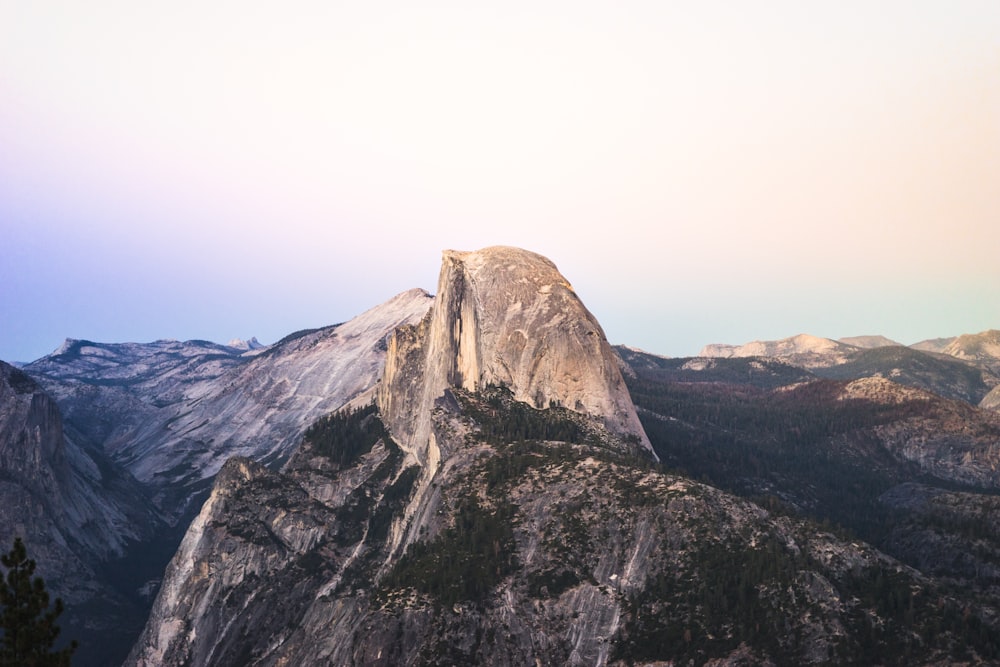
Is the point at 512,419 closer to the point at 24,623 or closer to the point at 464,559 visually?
the point at 464,559

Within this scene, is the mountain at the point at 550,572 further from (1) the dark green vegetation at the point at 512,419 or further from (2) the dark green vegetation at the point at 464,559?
(1) the dark green vegetation at the point at 512,419

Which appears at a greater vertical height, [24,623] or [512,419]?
[512,419]

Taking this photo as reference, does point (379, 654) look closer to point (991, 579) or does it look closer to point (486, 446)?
point (486, 446)

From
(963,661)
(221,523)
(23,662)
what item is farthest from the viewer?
(221,523)

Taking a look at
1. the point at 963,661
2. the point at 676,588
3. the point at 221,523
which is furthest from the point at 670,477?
the point at 221,523

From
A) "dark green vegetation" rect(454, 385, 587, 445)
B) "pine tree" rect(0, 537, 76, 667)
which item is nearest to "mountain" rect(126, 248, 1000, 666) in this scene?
"dark green vegetation" rect(454, 385, 587, 445)

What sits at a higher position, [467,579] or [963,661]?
[467,579]

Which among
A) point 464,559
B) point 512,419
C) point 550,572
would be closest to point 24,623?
point 550,572

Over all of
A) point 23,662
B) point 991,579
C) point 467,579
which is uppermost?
point 23,662
